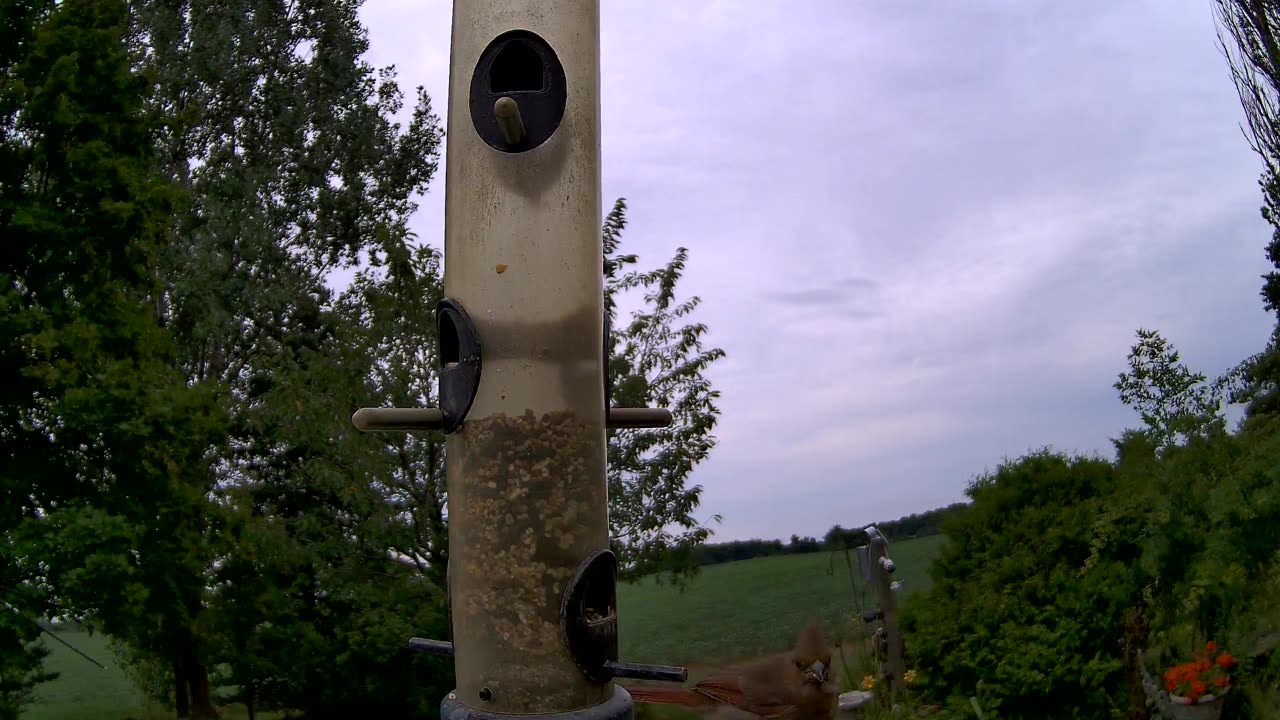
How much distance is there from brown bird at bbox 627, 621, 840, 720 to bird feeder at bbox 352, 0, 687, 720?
21.4 feet

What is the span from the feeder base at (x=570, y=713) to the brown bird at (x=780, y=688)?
636 centimetres

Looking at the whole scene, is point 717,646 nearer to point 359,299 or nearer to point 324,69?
point 359,299

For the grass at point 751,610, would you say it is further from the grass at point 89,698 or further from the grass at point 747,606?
the grass at point 89,698

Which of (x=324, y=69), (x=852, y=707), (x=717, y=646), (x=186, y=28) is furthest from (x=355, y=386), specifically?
(x=186, y=28)

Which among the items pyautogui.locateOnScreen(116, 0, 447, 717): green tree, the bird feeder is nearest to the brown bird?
pyautogui.locateOnScreen(116, 0, 447, 717): green tree

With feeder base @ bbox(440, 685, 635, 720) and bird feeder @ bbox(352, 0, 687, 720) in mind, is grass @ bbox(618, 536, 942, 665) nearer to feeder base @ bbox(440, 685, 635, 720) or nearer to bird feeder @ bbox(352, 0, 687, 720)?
feeder base @ bbox(440, 685, 635, 720)

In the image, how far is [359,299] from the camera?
13531 millimetres

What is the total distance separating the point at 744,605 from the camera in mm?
11578

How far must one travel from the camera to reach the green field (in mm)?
10445

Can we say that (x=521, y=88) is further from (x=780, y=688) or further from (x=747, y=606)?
(x=747, y=606)

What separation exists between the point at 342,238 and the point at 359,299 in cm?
220

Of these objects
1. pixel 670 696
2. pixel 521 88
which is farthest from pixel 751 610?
pixel 521 88

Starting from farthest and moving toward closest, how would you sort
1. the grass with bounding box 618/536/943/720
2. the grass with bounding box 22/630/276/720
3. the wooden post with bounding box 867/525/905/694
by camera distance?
1. the grass with bounding box 22/630/276/720
2. the grass with bounding box 618/536/943/720
3. the wooden post with bounding box 867/525/905/694

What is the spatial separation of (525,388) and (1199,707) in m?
5.17
